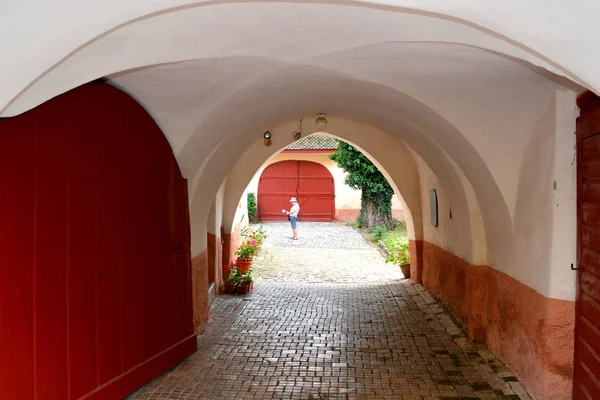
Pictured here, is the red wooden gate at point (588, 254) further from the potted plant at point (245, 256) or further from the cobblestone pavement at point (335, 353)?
the potted plant at point (245, 256)

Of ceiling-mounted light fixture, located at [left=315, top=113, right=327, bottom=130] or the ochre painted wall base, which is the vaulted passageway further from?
ceiling-mounted light fixture, located at [left=315, top=113, right=327, bottom=130]

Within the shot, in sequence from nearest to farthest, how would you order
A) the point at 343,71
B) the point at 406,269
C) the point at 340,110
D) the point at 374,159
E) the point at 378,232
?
the point at 343,71 < the point at 340,110 < the point at 374,159 < the point at 406,269 < the point at 378,232

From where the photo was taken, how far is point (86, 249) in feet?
11.7

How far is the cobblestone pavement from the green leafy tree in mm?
9255

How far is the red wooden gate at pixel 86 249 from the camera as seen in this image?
2.91 meters

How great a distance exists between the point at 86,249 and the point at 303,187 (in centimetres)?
2098

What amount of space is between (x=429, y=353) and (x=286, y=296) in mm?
3742

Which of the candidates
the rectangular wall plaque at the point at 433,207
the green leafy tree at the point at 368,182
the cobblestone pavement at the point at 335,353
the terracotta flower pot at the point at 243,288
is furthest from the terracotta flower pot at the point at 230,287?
the green leafy tree at the point at 368,182

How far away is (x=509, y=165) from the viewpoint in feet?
15.1

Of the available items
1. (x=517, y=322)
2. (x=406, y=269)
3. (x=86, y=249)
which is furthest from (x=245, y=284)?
(x=86, y=249)

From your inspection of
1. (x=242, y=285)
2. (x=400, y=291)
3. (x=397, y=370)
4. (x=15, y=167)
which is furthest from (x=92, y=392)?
(x=400, y=291)

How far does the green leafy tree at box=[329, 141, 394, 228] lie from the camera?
59.6 feet

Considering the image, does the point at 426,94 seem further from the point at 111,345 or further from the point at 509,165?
the point at 111,345

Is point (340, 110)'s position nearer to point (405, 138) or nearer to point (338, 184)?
point (405, 138)
